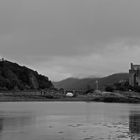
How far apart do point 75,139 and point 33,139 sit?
365cm

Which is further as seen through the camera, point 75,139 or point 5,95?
point 5,95

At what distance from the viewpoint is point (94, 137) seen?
3231 cm

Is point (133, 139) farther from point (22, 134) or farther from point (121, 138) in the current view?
point (22, 134)

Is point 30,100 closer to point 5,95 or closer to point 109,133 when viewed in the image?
point 5,95

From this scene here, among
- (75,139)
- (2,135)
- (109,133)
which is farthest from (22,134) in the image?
(109,133)

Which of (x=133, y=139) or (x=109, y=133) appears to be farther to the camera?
(x=109, y=133)

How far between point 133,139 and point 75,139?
501 cm

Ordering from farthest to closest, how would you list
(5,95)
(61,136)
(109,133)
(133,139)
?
(5,95), (109,133), (61,136), (133,139)

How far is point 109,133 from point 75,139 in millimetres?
5701

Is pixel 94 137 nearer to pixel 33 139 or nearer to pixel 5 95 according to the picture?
pixel 33 139

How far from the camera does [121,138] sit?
31281mm

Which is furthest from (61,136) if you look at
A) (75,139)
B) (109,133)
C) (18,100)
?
(18,100)

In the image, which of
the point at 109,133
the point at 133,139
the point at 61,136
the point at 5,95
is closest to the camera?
the point at 133,139

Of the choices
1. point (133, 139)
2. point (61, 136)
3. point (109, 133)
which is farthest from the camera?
point (109, 133)
